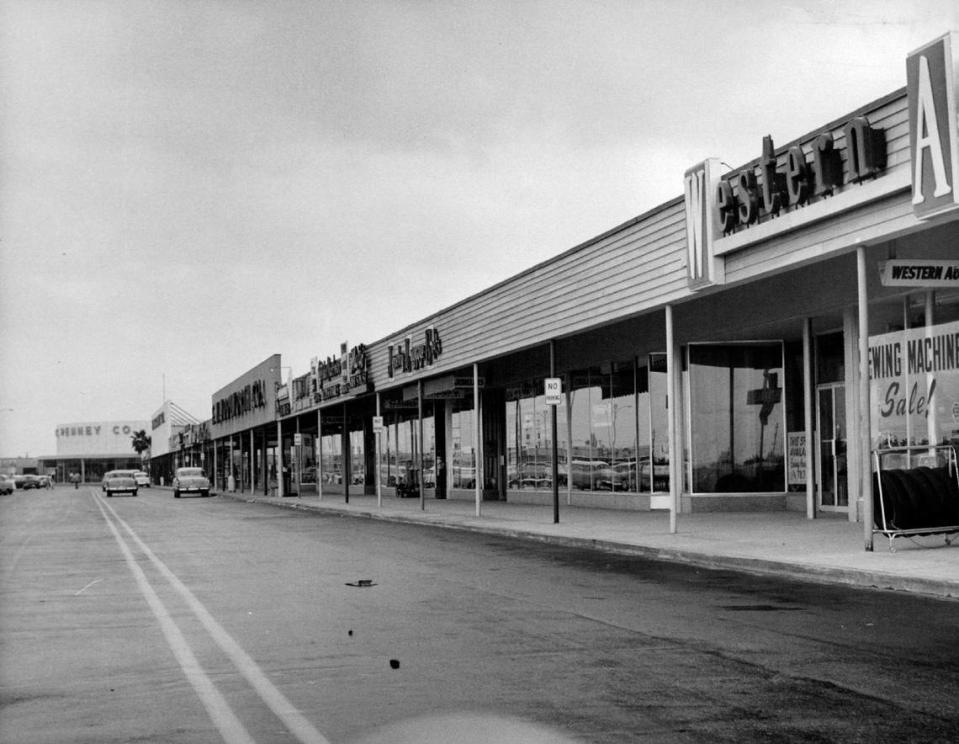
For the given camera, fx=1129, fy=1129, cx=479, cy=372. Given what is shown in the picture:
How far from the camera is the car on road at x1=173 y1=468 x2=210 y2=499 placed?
6353cm

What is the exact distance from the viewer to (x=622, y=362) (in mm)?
28797

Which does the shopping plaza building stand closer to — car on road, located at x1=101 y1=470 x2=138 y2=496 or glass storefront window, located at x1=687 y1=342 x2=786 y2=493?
glass storefront window, located at x1=687 y1=342 x2=786 y2=493

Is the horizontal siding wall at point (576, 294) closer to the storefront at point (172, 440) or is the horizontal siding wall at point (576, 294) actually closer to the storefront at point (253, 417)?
the storefront at point (253, 417)

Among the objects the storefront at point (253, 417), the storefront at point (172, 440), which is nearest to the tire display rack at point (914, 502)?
the storefront at point (253, 417)

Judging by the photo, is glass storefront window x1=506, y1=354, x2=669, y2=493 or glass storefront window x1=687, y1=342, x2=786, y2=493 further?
glass storefront window x1=506, y1=354, x2=669, y2=493

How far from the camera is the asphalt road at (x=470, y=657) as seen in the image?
6164 millimetres

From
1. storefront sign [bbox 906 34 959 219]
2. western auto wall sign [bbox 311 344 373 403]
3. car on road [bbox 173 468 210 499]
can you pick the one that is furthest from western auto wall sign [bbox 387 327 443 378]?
car on road [bbox 173 468 210 499]

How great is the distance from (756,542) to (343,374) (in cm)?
2850

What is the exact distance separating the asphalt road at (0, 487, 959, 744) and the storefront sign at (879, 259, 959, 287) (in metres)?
4.59

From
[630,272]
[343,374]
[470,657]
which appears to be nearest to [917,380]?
[630,272]

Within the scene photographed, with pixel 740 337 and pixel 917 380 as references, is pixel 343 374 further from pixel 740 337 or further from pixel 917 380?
pixel 917 380

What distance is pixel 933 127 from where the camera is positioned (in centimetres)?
1273

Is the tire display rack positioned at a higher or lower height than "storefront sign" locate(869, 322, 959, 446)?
lower

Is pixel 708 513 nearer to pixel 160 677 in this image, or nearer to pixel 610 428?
pixel 610 428
